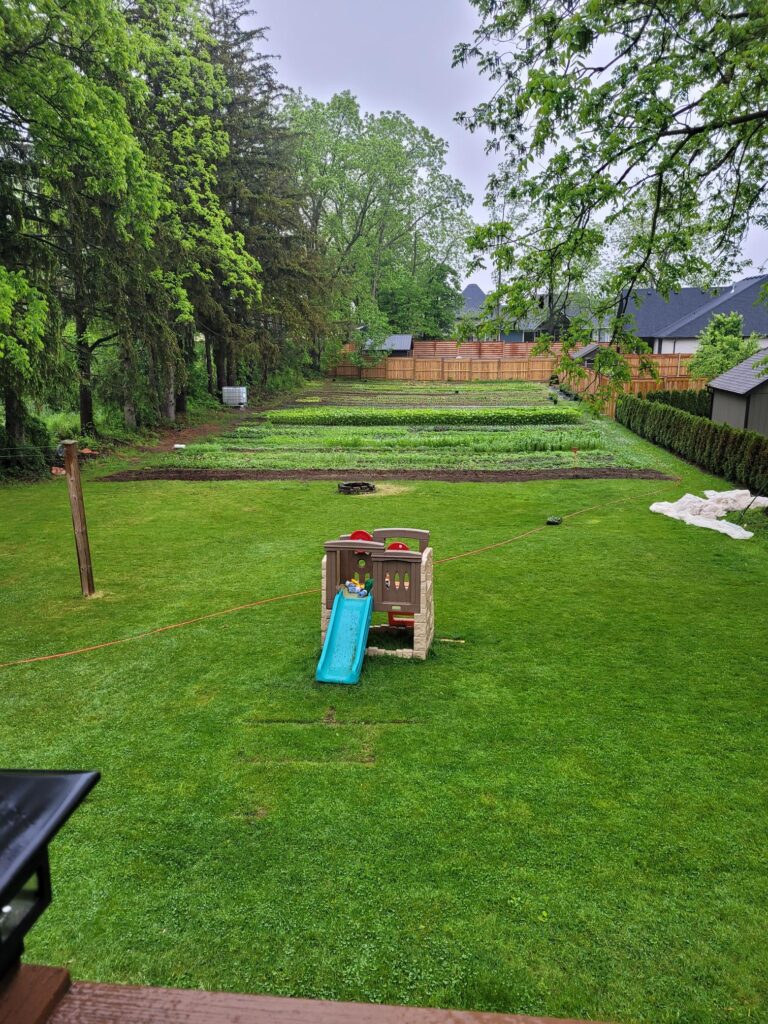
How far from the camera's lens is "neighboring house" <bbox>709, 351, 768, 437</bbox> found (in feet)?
60.7

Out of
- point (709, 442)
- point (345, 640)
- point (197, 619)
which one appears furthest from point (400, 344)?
point (345, 640)

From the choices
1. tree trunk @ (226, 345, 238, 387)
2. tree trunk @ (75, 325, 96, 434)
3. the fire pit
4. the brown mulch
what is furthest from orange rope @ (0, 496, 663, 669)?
tree trunk @ (226, 345, 238, 387)

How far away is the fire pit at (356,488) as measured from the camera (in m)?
15.6

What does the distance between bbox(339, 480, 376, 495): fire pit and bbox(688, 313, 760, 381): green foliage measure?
66.3 feet

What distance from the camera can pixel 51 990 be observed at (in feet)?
4.14

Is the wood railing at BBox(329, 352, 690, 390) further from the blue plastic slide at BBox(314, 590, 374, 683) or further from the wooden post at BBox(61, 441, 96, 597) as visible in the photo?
the blue plastic slide at BBox(314, 590, 374, 683)

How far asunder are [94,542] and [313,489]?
227 inches

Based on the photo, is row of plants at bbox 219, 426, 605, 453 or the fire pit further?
row of plants at bbox 219, 426, 605, 453

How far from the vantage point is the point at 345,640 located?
6.78 meters

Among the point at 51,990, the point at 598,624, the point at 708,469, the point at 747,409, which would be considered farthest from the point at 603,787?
the point at 747,409

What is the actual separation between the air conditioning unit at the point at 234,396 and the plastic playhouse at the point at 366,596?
26274mm

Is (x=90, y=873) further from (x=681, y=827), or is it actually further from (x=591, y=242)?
(x=591, y=242)

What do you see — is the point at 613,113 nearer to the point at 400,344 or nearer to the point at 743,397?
the point at 743,397

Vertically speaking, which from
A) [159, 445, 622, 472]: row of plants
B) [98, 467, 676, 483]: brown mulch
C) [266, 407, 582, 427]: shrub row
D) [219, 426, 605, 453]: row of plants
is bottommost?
[98, 467, 676, 483]: brown mulch
